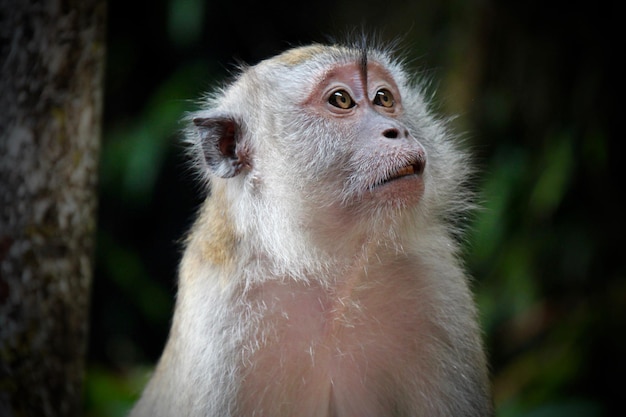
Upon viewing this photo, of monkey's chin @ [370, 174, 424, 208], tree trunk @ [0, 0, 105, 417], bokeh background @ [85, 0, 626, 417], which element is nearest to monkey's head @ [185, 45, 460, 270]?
monkey's chin @ [370, 174, 424, 208]

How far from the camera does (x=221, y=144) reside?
3.70 meters

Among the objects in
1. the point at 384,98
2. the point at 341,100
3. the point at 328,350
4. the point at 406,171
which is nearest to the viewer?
the point at 406,171

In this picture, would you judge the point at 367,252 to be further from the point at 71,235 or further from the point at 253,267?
the point at 71,235

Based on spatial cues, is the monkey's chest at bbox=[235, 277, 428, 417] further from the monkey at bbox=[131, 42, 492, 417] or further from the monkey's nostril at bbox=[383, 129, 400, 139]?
the monkey's nostril at bbox=[383, 129, 400, 139]

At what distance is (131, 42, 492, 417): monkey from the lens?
3391 millimetres

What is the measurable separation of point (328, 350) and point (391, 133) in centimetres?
100


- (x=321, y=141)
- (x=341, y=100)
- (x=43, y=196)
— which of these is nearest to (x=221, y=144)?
(x=321, y=141)

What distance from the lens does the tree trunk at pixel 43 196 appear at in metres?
3.66

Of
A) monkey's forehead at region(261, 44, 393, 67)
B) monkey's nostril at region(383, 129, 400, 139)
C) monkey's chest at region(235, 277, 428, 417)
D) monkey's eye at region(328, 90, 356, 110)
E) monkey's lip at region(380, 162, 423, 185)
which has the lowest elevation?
monkey's chest at region(235, 277, 428, 417)

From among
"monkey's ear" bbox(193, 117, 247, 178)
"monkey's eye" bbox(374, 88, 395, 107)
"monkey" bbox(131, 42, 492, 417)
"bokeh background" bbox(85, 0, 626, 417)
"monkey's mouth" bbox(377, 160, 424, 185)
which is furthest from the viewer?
"bokeh background" bbox(85, 0, 626, 417)

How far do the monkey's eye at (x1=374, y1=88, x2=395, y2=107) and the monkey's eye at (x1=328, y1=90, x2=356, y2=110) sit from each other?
0.15 meters

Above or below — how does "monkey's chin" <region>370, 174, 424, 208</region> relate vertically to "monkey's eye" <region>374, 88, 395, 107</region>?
below

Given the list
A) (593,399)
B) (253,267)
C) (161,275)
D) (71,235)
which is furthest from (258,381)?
(161,275)

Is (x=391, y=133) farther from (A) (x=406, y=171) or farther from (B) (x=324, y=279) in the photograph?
(B) (x=324, y=279)
